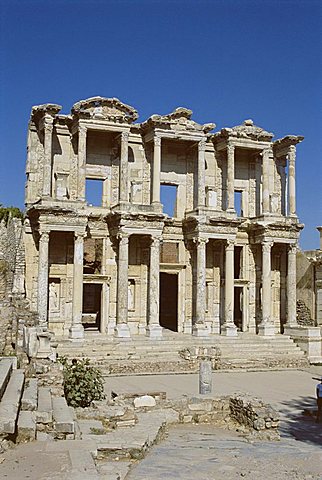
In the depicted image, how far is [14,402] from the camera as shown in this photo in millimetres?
10172

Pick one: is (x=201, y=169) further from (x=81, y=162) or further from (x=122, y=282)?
(x=122, y=282)

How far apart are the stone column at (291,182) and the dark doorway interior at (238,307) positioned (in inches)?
196

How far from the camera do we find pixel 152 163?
96.2ft

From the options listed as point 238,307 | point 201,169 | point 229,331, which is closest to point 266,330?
point 229,331

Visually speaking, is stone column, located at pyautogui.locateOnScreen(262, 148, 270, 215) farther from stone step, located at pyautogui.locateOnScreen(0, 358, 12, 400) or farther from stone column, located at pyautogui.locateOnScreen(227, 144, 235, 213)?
stone step, located at pyautogui.locateOnScreen(0, 358, 12, 400)

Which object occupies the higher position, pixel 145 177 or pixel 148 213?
pixel 145 177

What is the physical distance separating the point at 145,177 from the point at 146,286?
5319mm

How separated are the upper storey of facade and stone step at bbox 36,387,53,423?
45.2 feet

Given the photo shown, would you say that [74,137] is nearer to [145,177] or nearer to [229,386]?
[145,177]

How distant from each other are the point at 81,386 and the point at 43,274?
12267 mm

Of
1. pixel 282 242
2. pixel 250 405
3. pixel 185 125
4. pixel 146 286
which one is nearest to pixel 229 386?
pixel 250 405

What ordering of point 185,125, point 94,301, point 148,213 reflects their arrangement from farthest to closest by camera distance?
point 94,301, point 185,125, point 148,213

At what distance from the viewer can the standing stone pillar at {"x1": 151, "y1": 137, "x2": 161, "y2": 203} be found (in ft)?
92.4

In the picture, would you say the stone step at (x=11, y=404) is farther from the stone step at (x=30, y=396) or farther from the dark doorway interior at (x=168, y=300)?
the dark doorway interior at (x=168, y=300)
